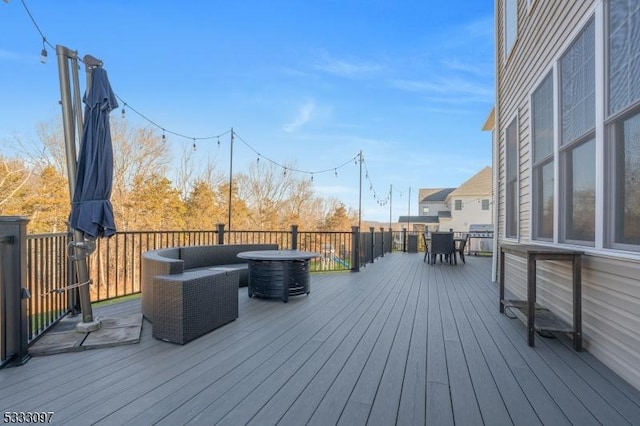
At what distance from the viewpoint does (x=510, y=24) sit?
5.09m

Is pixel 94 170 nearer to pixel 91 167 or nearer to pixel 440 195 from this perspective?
pixel 91 167

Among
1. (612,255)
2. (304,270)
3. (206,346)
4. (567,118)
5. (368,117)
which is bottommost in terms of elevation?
(206,346)

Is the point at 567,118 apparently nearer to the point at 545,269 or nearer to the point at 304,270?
the point at 545,269

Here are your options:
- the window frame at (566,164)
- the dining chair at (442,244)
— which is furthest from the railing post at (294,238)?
the window frame at (566,164)

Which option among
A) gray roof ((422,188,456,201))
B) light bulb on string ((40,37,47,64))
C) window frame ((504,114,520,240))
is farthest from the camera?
gray roof ((422,188,456,201))

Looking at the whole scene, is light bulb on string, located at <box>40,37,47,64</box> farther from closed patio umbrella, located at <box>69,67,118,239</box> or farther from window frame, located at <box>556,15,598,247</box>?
window frame, located at <box>556,15,598,247</box>

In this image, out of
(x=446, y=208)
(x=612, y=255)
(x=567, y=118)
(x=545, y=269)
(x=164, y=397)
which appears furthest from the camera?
(x=446, y=208)

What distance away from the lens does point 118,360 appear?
2211mm

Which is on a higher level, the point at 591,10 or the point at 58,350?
the point at 591,10

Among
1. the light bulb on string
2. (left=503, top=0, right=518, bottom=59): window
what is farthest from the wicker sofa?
(left=503, top=0, right=518, bottom=59): window

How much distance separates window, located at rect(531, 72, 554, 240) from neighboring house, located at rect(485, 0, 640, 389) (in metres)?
0.01

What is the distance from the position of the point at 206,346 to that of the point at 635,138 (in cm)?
335

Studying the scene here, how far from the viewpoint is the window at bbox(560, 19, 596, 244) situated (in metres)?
2.46

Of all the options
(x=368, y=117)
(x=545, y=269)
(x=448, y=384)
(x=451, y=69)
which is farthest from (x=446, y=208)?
(x=448, y=384)
